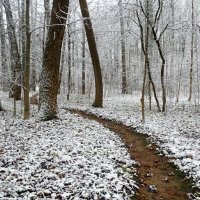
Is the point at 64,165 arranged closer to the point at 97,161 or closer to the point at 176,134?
the point at 97,161

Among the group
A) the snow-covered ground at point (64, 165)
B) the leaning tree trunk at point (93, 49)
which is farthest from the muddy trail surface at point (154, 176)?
the leaning tree trunk at point (93, 49)

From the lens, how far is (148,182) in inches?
303

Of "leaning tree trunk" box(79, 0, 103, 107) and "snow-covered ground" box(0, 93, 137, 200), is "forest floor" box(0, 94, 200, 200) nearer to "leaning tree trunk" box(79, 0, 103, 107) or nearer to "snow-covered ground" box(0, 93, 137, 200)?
"snow-covered ground" box(0, 93, 137, 200)

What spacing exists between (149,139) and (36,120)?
17.2ft

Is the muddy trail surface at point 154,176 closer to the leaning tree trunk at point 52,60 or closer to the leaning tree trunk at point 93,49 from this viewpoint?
the leaning tree trunk at point 52,60

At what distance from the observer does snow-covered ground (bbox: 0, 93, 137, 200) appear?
6.53 metres

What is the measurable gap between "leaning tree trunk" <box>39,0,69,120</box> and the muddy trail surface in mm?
3901

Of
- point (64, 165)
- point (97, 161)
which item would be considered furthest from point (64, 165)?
point (97, 161)

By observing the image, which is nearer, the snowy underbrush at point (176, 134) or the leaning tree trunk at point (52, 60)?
the snowy underbrush at point (176, 134)

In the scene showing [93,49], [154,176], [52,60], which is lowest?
[154,176]

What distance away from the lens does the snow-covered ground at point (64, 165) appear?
653cm

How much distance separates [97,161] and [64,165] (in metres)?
0.97

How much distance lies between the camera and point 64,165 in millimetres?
7930

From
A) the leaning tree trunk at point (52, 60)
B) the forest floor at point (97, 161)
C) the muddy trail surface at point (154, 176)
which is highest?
the leaning tree trunk at point (52, 60)
